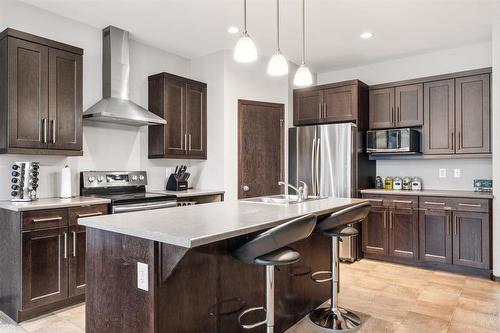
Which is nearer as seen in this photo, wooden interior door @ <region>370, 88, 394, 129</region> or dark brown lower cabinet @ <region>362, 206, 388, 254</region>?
dark brown lower cabinet @ <region>362, 206, 388, 254</region>

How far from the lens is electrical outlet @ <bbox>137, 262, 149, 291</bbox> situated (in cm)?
162

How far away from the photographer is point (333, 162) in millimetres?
4535

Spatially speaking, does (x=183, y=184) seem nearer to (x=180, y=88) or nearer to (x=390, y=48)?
(x=180, y=88)

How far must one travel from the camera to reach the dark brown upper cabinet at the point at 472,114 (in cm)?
400

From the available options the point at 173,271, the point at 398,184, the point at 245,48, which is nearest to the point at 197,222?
the point at 173,271

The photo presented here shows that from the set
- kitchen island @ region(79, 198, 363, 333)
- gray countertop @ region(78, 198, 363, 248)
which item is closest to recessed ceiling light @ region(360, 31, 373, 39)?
gray countertop @ region(78, 198, 363, 248)

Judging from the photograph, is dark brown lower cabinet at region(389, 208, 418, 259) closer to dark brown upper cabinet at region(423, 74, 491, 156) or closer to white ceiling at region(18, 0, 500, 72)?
dark brown upper cabinet at region(423, 74, 491, 156)

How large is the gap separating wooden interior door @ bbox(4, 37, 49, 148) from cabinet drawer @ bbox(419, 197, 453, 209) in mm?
4110

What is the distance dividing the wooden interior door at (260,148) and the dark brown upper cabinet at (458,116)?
6.39 ft

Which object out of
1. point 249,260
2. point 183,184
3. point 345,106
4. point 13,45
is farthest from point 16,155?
point 345,106

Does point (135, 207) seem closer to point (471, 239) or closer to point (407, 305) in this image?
point (407, 305)

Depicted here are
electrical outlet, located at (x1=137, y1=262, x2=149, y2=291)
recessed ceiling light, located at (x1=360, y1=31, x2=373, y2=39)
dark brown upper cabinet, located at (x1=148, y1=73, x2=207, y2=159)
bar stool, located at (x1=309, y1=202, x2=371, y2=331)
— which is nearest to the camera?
electrical outlet, located at (x1=137, y1=262, x2=149, y2=291)

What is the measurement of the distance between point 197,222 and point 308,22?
2746 mm

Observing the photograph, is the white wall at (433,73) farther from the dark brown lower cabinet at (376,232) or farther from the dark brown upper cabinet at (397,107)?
the dark brown lower cabinet at (376,232)
